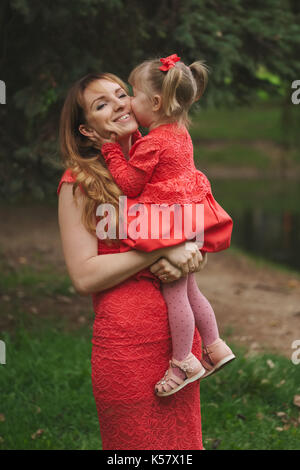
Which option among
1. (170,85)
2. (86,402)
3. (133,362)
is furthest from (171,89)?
(86,402)

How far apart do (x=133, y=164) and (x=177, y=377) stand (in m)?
0.80

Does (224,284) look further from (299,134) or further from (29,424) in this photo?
(299,134)

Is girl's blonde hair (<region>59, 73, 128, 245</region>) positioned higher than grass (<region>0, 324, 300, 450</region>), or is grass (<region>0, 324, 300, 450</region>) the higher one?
girl's blonde hair (<region>59, 73, 128, 245</region>)

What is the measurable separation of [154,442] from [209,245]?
0.77m

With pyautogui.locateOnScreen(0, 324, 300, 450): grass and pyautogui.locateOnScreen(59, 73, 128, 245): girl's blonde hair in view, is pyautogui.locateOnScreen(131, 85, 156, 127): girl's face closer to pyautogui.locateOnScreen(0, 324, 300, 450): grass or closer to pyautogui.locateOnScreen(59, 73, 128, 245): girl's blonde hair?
pyautogui.locateOnScreen(59, 73, 128, 245): girl's blonde hair

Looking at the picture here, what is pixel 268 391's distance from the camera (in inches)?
161

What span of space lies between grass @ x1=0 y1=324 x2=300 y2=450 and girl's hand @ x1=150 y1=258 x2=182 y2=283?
1710 mm

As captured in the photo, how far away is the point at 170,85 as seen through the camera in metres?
2.13

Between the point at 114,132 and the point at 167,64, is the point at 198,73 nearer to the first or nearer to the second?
the point at 167,64

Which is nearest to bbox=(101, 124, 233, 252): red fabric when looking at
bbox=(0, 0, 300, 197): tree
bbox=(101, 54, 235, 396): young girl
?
bbox=(101, 54, 235, 396): young girl

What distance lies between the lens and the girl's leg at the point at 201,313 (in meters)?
2.39

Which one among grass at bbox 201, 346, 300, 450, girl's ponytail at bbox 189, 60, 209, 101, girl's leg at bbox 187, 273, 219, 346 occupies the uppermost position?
girl's ponytail at bbox 189, 60, 209, 101

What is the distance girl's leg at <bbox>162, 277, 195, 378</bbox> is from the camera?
2.23 metres
